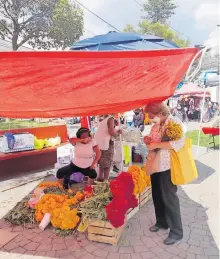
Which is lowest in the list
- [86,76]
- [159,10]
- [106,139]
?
[106,139]

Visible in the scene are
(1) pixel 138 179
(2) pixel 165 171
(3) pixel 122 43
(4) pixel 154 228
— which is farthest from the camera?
(3) pixel 122 43

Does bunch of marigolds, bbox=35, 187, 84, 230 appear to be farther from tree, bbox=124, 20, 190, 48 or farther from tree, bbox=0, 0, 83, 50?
tree, bbox=124, 20, 190, 48

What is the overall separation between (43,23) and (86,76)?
25.3 metres

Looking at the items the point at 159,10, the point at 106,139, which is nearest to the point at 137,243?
the point at 106,139

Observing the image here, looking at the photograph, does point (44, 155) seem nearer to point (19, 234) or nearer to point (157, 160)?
point (19, 234)

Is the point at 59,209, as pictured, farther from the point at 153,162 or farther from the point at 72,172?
the point at 153,162

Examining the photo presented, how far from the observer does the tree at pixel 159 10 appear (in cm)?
6209

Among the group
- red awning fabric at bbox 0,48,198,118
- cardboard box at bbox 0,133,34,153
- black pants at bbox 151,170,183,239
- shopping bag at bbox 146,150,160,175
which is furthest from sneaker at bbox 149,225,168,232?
cardboard box at bbox 0,133,34,153

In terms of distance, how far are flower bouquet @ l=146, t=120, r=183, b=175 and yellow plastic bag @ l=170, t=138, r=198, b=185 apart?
176mm

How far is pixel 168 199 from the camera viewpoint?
3.42 meters

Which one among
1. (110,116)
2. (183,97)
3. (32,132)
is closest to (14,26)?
(183,97)

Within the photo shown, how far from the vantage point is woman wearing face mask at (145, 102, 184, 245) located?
3.33 meters

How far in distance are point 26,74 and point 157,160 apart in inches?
73.4

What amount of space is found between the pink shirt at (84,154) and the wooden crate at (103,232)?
5.03ft
